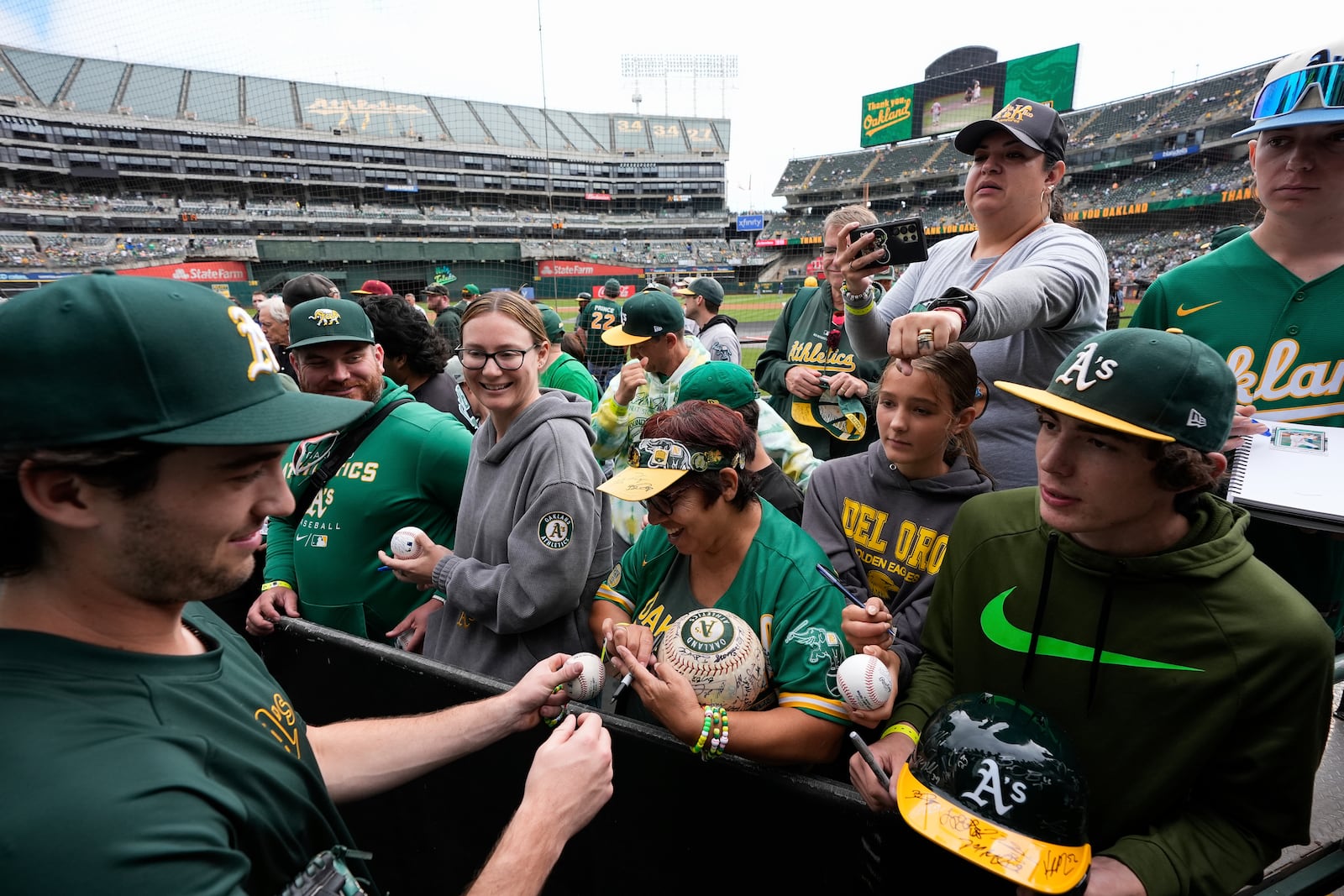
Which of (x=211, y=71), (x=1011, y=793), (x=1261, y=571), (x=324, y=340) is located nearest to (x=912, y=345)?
(x=1261, y=571)

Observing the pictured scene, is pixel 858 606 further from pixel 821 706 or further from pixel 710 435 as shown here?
pixel 710 435

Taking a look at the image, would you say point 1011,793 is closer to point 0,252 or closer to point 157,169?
point 0,252

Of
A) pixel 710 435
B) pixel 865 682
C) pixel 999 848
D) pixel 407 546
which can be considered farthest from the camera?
pixel 407 546

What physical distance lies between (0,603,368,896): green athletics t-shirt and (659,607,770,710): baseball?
3.12 ft

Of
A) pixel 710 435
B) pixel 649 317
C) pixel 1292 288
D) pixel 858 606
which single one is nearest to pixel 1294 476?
pixel 1292 288

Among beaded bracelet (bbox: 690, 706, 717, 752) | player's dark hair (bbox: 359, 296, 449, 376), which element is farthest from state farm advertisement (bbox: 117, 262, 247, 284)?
beaded bracelet (bbox: 690, 706, 717, 752)

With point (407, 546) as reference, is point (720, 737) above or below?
below

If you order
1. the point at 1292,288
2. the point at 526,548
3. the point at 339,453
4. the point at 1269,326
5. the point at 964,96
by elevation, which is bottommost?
the point at 526,548

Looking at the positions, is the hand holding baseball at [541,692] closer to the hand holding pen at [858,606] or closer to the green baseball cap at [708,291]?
the hand holding pen at [858,606]

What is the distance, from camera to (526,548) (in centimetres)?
238

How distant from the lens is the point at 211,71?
4597 cm

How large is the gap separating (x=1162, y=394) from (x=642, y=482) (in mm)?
1301

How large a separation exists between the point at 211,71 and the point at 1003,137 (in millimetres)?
59562

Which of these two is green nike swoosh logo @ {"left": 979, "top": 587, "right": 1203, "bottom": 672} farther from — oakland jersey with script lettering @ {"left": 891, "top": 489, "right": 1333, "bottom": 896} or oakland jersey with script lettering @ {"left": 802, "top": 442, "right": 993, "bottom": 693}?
oakland jersey with script lettering @ {"left": 802, "top": 442, "right": 993, "bottom": 693}
